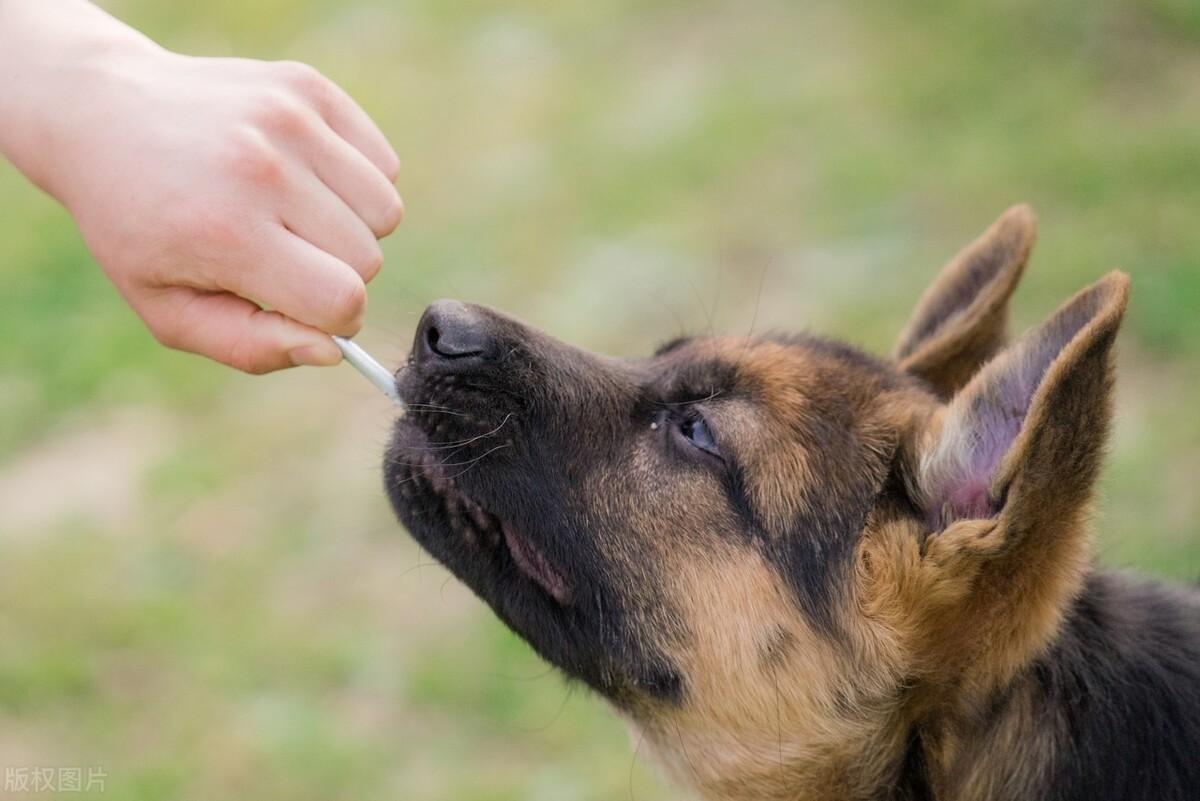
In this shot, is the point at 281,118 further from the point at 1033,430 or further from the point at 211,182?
the point at 1033,430

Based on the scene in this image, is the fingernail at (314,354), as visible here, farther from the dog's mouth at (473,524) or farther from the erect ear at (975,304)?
→ the erect ear at (975,304)

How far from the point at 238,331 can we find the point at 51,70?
91 centimetres

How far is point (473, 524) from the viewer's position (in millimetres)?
3789

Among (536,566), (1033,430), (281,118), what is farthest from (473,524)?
(1033,430)

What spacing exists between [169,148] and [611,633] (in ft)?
5.87

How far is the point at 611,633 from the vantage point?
375 cm

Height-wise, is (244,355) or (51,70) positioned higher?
(51,70)

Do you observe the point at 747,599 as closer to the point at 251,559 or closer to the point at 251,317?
the point at 251,317

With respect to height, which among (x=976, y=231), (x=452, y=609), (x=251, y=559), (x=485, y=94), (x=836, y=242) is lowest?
(x=251, y=559)

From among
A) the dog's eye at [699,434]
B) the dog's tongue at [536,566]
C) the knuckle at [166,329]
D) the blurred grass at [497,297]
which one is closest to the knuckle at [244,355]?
the knuckle at [166,329]

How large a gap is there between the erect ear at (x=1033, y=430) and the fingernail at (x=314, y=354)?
1.66 metres

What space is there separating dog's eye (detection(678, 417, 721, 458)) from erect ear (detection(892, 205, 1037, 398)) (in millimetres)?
876

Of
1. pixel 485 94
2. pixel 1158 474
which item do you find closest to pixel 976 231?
pixel 1158 474

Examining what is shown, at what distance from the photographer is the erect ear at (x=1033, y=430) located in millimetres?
2963
